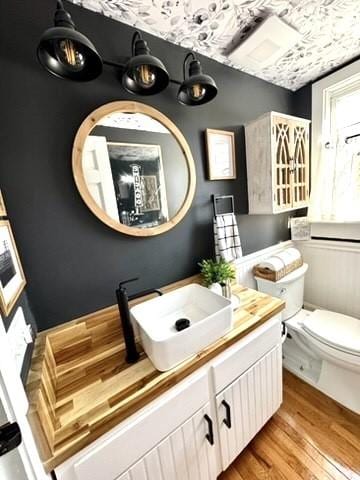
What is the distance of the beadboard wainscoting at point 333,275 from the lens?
158 cm

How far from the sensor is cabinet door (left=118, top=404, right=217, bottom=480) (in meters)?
0.66

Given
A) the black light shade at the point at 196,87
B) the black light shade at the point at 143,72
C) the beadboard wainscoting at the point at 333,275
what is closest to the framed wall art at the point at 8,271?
the black light shade at the point at 143,72

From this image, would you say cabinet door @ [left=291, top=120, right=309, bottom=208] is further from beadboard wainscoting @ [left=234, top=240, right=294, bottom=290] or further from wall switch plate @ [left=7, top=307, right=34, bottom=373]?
wall switch plate @ [left=7, top=307, right=34, bottom=373]

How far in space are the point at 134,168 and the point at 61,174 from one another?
33cm

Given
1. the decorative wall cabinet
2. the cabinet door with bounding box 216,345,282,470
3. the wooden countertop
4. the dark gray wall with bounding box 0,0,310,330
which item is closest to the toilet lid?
the cabinet door with bounding box 216,345,282,470

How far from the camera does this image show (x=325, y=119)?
162 cm

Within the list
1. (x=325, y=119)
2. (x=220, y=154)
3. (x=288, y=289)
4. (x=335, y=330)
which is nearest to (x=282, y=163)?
(x=220, y=154)

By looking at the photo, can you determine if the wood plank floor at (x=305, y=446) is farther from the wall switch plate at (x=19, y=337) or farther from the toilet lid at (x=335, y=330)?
the wall switch plate at (x=19, y=337)

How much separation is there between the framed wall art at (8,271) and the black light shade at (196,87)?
39.3 inches

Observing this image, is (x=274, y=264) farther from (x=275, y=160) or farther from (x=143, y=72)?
(x=143, y=72)

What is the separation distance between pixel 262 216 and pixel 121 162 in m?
1.20

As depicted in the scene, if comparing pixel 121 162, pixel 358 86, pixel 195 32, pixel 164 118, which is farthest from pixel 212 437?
pixel 358 86

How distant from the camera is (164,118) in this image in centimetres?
107

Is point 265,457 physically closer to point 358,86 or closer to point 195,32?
point 195,32
